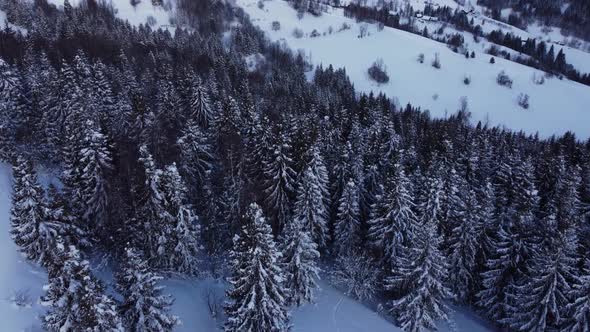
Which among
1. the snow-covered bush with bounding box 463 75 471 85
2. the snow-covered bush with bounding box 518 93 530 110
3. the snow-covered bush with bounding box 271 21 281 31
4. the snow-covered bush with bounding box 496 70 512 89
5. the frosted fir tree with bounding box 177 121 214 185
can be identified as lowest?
the snow-covered bush with bounding box 518 93 530 110

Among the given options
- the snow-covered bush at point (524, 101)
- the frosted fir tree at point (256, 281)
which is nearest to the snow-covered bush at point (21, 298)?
the frosted fir tree at point (256, 281)

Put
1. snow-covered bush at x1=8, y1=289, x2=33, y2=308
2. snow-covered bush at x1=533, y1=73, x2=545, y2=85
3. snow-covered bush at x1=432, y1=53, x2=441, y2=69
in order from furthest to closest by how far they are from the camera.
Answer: snow-covered bush at x1=432, y1=53, x2=441, y2=69, snow-covered bush at x1=533, y1=73, x2=545, y2=85, snow-covered bush at x1=8, y1=289, x2=33, y2=308

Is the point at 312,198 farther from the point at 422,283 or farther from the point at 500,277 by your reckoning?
the point at 500,277

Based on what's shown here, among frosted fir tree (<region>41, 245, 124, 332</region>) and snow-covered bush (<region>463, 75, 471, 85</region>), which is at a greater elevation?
frosted fir tree (<region>41, 245, 124, 332</region>)

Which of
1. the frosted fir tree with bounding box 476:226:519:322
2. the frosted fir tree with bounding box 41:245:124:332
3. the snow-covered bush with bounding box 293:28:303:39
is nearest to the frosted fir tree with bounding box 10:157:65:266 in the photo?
the frosted fir tree with bounding box 41:245:124:332

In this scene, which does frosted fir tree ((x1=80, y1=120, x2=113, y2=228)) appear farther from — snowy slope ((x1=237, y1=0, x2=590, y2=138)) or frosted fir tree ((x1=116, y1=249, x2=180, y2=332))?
snowy slope ((x1=237, y1=0, x2=590, y2=138))

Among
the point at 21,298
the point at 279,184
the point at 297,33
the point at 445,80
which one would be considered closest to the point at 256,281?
the point at 279,184

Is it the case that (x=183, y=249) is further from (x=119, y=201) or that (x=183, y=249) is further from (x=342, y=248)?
(x=342, y=248)
